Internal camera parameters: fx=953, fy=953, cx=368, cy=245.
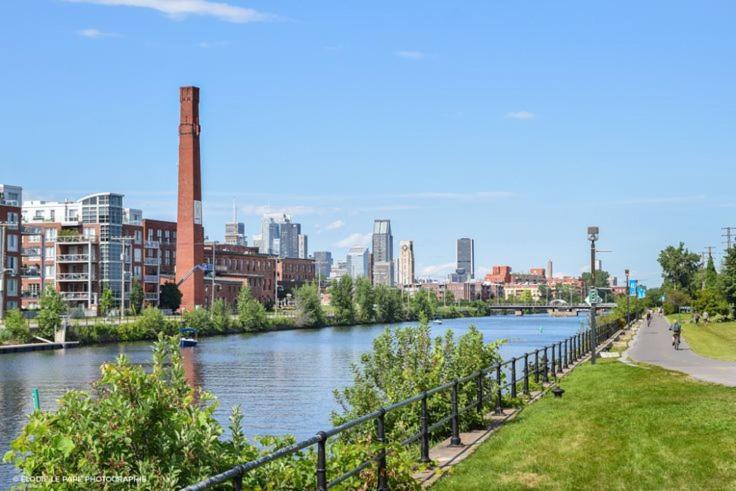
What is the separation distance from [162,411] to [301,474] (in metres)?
1.98

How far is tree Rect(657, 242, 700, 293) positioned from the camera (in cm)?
19025

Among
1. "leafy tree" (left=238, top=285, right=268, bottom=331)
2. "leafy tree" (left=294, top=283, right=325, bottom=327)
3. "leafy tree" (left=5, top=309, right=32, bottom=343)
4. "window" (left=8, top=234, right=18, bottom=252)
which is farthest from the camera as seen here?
"leafy tree" (left=294, top=283, right=325, bottom=327)

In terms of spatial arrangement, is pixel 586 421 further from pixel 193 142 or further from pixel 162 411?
pixel 193 142

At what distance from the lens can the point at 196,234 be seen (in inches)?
5226

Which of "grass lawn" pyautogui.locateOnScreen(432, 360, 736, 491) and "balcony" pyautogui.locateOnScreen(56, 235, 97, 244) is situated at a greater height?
"balcony" pyautogui.locateOnScreen(56, 235, 97, 244)

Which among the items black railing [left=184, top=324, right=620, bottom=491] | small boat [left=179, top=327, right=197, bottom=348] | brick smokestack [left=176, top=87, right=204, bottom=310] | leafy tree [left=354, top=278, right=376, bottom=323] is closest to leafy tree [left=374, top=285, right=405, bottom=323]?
leafy tree [left=354, top=278, right=376, bottom=323]

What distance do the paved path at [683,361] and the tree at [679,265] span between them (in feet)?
445

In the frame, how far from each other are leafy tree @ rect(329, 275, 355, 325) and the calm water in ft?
197

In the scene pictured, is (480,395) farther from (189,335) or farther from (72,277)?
(72,277)

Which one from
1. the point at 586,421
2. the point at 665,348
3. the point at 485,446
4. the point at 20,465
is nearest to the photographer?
the point at 20,465

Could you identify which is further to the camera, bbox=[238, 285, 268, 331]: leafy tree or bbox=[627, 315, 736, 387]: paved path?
bbox=[238, 285, 268, 331]: leafy tree

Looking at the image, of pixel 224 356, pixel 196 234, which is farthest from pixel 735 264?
pixel 196 234

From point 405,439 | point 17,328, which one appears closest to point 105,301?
point 17,328

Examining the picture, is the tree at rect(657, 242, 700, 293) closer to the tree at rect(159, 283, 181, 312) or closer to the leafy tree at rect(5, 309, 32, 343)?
the tree at rect(159, 283, 181, 312)
